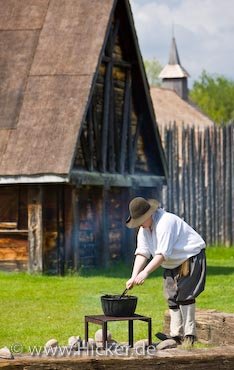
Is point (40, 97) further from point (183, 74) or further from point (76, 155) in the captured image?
point (183, 74)

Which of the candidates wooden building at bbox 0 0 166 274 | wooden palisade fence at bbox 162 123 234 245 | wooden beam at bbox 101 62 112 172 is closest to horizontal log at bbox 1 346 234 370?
wooden building at bbox 0 0 166 274

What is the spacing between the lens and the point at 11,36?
66.8ft

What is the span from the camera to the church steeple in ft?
229

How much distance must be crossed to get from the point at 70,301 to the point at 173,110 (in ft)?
119

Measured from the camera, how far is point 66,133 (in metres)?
18.4

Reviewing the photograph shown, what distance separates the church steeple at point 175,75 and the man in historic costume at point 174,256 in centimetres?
5692

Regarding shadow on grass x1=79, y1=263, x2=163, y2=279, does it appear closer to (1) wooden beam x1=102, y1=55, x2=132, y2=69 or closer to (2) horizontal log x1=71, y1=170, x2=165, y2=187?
(2) horizontal log x1=71, y1=170, x2=165, y2=187

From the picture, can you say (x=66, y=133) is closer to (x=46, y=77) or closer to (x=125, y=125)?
(x=46, y=77)

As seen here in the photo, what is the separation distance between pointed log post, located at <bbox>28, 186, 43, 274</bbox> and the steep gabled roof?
645 mm

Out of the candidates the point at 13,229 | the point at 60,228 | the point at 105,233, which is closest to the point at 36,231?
the point at 60,228

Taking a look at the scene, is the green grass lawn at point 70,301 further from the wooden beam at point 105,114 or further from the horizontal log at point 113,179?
the wooden beam at point 105,114

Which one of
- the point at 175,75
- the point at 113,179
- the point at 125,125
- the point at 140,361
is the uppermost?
the point at 175,75

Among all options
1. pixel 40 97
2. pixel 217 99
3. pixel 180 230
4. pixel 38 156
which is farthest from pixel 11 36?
pixel 217 99

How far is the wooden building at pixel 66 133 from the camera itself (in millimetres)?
18531
